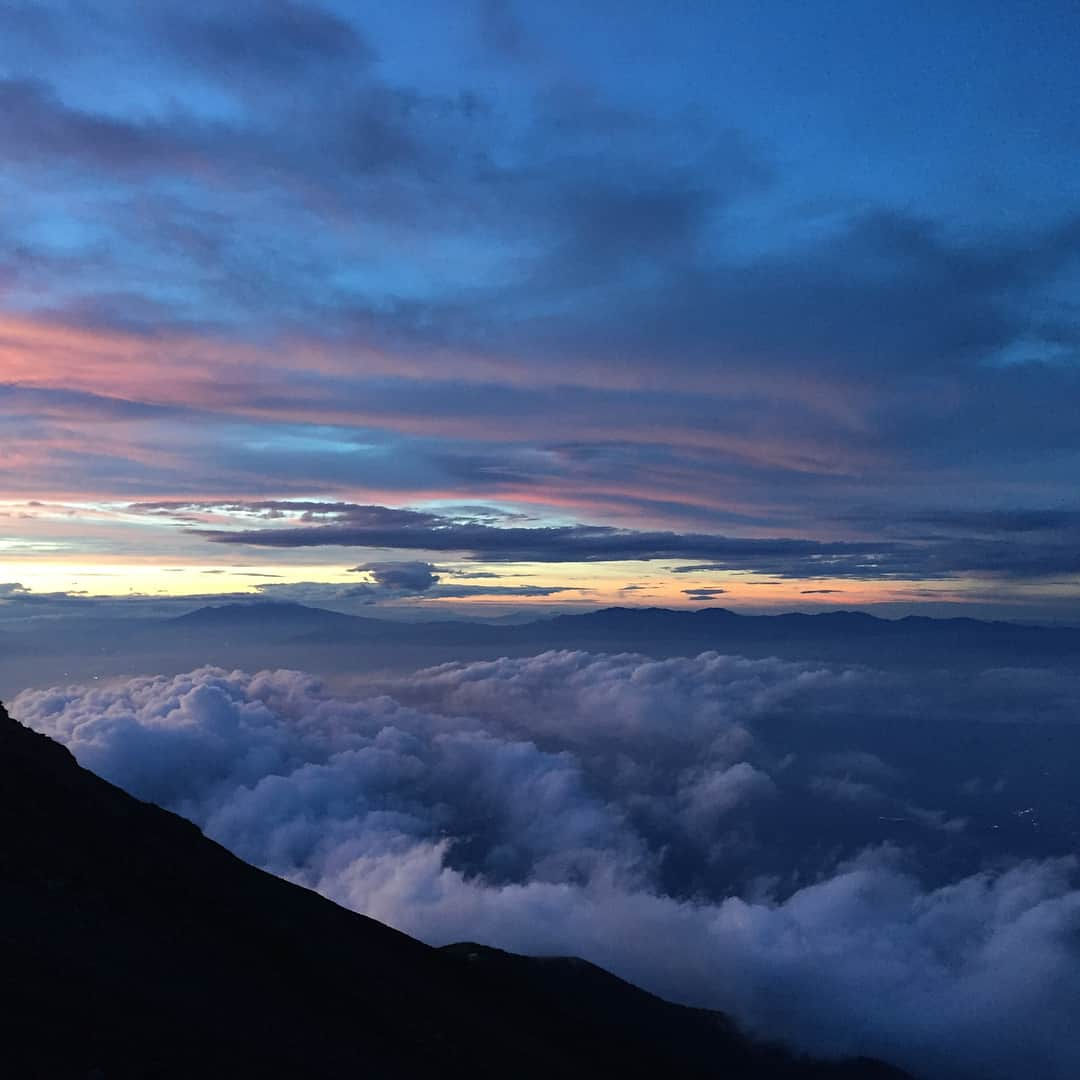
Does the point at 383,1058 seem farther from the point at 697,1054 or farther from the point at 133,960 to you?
the point at 697,1054

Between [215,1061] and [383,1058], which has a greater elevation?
[215,1061]

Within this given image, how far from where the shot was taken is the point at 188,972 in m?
50.5

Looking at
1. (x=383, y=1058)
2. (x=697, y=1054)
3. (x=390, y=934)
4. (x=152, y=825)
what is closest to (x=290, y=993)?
(x=383, y=1058)

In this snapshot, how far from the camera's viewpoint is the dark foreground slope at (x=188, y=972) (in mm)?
38062

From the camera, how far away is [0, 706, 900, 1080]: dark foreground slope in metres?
38.1

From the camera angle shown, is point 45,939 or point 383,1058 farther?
point 383,1058

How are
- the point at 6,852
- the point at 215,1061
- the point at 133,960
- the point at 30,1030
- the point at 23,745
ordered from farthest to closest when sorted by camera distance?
the point at 23,745
the point at 6,852
the point at 133,960
the point at 215,1061
the point at 30,1030

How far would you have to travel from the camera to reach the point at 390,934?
87.9 metres

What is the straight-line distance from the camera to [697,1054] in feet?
599

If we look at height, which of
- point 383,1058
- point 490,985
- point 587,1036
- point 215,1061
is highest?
point 215,1061

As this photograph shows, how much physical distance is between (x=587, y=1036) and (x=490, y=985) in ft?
64.7

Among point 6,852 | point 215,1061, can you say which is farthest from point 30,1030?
point 6,852

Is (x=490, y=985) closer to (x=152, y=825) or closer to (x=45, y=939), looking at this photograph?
(x=152, y=825)

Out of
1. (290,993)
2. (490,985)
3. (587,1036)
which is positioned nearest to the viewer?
(290,993)
